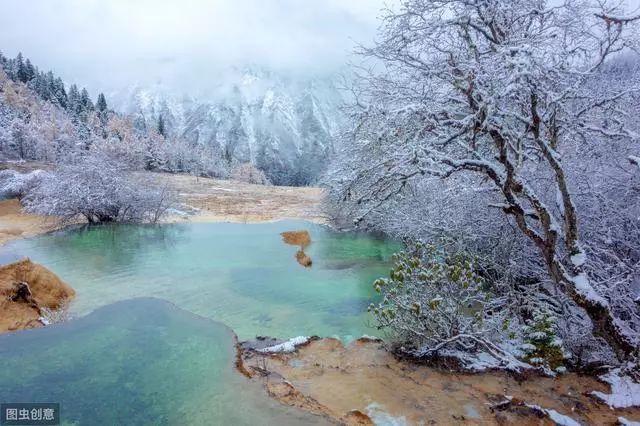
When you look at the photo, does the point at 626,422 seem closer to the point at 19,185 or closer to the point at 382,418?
the point at 382,418

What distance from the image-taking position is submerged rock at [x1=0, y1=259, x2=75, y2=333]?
7.84 meters

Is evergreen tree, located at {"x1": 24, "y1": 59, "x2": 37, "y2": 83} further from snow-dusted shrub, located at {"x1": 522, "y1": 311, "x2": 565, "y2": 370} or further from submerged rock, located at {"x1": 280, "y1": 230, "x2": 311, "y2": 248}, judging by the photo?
snow-dusted shrub, located at {"x1": 522, "y1": 311, "x2": 565, "y2": 370}

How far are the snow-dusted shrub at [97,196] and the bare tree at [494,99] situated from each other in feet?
60.9

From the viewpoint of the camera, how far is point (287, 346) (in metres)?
7.69

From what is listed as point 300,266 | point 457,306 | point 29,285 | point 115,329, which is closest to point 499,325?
point 457,306

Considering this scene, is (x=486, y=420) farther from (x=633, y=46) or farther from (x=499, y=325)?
(x=633, y=46)

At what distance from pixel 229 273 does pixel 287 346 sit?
6.05 metres

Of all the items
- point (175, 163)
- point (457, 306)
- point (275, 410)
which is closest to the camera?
point (275, 410)

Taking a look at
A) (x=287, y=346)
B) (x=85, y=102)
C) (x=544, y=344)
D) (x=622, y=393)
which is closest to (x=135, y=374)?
(x=287, y=346)

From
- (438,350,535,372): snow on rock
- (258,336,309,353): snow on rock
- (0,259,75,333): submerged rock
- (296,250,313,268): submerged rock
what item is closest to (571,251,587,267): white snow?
(438,350,535,372): snow on rock

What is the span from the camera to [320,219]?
27109mm

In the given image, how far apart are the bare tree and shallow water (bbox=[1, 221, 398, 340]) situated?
5007mm

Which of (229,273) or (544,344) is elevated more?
(544,344)

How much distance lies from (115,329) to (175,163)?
72.9 m
